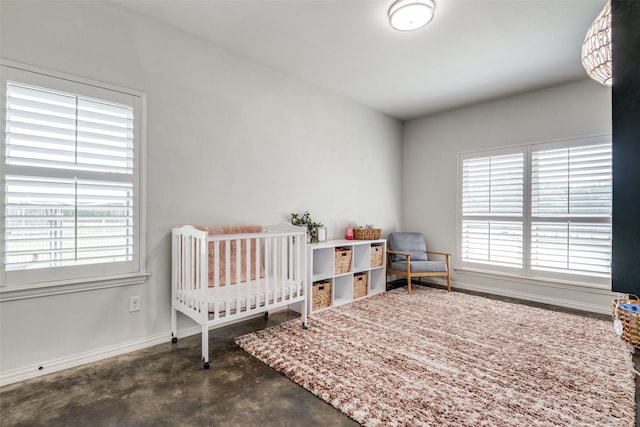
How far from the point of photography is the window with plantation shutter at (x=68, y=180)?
6.45 ft

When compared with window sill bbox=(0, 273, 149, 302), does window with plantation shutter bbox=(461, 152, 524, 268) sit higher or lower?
higher

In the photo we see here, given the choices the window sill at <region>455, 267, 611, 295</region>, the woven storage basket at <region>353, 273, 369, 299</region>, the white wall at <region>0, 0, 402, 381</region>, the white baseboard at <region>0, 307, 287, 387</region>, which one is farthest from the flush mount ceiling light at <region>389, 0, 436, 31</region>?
the window sill at <region>455, 267, 611, 295</region>

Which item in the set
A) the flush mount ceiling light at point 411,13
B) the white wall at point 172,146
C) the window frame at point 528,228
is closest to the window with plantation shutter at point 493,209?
the window frame at point 528,228

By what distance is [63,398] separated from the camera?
1803 millimetres

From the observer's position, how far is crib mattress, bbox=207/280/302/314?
2.28 meters

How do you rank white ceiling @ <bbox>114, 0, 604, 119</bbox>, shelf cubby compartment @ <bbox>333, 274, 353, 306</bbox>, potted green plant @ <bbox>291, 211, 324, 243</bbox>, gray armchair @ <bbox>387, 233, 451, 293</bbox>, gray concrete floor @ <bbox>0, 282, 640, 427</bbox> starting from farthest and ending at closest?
gray armchair @ <bbox>387, 233, 451, 293</bbox>, shelf cubby compartment @ <bbox>333, 274, 353, 306</bbox>, potted green plant @ <bbox>291, 211, 324, 243</bbox>, white ceiling @ <bbox>114, 0, 604, 119</bbox>, gray concrete floor @ <bbox>0, 282, 640, 427</bbox>

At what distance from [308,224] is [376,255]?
42.3 inches

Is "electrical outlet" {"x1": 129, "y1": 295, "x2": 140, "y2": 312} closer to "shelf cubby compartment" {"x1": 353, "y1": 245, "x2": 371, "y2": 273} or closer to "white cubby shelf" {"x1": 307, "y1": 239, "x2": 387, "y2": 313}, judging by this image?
"white cubby shelf" {"x1": 307, "y1": 239, "x2": 387, "y2": 313}

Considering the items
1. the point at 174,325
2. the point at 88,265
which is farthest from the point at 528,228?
the point at 88,265

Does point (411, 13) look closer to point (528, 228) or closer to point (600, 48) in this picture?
point (600, 48)

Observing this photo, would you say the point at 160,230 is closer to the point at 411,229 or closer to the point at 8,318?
the point at 8,318

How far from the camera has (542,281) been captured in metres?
3.76

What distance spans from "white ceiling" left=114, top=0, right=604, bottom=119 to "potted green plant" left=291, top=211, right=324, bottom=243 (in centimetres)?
160

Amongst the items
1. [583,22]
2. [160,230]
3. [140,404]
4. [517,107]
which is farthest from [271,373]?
[517,107]
